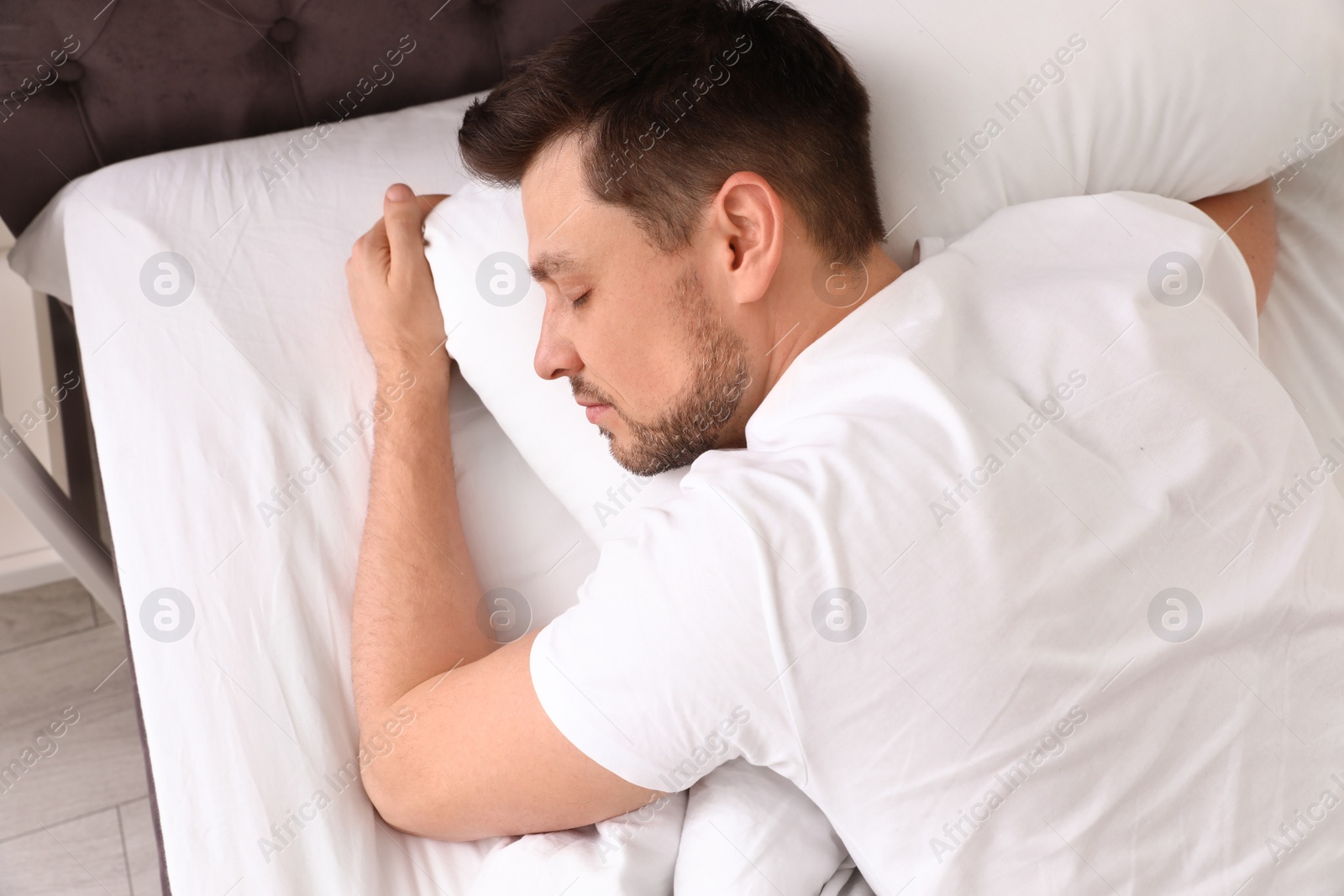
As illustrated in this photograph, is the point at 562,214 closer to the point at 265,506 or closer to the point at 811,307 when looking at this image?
the point at 811,307

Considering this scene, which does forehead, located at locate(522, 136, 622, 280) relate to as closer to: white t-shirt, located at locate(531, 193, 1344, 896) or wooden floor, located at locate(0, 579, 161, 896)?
white t-shirt, located at locate(531, 193, 1344, 896)

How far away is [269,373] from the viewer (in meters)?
1.03

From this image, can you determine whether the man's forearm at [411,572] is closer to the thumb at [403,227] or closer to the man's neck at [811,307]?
the thumb at [403,227]

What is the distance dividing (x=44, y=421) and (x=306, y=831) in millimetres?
812

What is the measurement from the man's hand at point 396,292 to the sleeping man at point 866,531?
8 cm

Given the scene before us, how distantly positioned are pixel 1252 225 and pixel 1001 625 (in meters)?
0.72

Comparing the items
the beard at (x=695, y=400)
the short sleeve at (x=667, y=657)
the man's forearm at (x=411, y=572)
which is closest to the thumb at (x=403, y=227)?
the man's forearm at (x=411, y=572)

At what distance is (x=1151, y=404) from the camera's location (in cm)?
79

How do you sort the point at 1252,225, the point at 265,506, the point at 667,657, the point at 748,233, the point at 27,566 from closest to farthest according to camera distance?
the point at 667,657, the point at 748,233, the point at 265,506, the point at 1252,225, the point at 27,566

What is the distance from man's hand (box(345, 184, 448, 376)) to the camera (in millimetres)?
1028

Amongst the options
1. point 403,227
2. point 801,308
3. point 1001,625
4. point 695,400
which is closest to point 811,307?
point 801,308

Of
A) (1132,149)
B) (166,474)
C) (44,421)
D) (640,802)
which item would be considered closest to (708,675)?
(640,802)

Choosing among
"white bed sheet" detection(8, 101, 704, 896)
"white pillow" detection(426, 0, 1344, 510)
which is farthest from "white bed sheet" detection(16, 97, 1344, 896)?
"white pillow" detection(426, 0, 1344, 510)

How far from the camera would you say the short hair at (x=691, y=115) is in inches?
34.0
